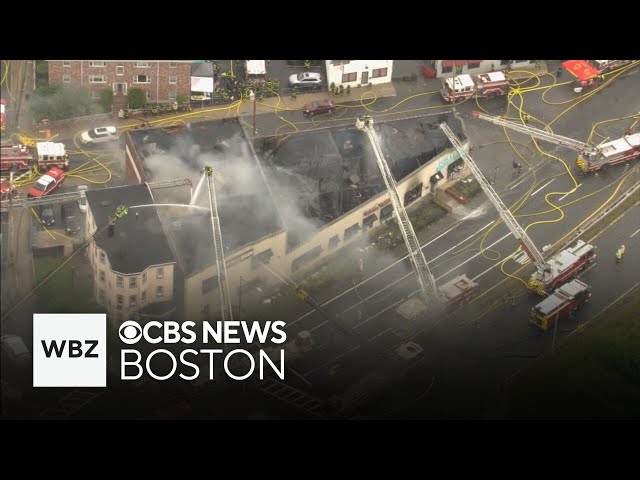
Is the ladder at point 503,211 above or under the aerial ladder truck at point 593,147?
under

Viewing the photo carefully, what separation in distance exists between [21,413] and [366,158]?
Answer: 2712 cm

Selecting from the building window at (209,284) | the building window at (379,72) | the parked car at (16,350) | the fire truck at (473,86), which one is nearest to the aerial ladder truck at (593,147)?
the fire truck at (473,86)

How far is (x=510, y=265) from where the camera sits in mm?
101125

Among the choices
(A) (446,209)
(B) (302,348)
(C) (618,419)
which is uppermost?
(A) (446,209)

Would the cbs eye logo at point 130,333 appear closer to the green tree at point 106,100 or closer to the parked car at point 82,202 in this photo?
the parked car at point 82,202

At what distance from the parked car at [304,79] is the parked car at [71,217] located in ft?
60.7

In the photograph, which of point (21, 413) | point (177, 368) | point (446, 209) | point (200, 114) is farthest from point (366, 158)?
point (21, 413)

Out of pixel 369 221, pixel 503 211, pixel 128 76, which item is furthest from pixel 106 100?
pixel 503 211

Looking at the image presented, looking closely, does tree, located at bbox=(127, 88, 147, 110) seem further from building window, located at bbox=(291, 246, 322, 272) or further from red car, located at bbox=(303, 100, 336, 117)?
building window, located at bbox=(291, 246, 322, 272)

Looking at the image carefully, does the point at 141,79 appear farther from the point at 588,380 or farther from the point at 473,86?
the point at 588,380

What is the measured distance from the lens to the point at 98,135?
10644cm

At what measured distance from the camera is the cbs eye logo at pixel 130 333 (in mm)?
93375

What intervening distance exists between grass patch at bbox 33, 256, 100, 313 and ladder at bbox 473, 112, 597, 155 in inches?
1159

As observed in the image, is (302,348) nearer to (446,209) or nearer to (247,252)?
(247,252)
